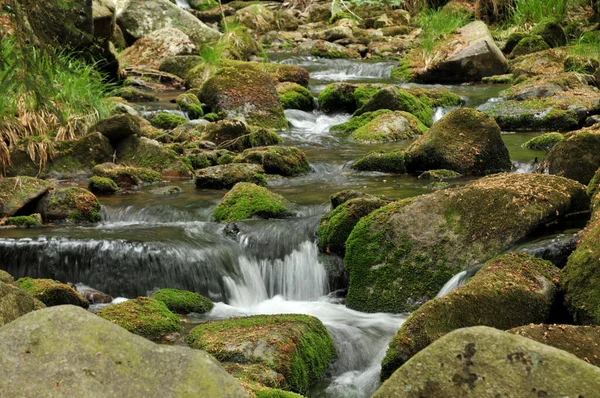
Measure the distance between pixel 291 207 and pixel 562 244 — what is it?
11.5 feet

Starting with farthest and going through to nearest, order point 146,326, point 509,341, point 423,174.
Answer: point 423,174 < point 146,326 < point 509,341

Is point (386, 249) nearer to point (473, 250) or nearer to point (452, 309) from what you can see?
point (473, 250)

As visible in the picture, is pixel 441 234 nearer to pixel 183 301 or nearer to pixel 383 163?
pixel 183 301

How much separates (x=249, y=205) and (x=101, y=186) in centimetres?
251

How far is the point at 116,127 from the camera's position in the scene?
36.9 feet

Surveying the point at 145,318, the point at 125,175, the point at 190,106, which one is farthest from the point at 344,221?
the point at 190,106

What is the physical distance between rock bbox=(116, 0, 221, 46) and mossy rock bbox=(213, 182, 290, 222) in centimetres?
1360

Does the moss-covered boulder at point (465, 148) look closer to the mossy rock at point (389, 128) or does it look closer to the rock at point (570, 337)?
the mossy rock at point (389, 128)

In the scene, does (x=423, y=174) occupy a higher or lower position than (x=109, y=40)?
lower

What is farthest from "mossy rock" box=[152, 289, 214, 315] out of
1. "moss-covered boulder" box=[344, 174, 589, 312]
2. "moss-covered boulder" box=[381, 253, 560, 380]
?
"moss-covered boulder" box=[381, 253, 560, 380]

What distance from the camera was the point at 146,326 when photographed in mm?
5453

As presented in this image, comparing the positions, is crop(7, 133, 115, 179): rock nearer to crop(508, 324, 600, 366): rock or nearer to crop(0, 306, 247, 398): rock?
crop(508, 324, 600, 366): rock

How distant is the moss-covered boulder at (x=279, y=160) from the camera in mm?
10641

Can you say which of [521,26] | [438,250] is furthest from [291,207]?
[521,26]
